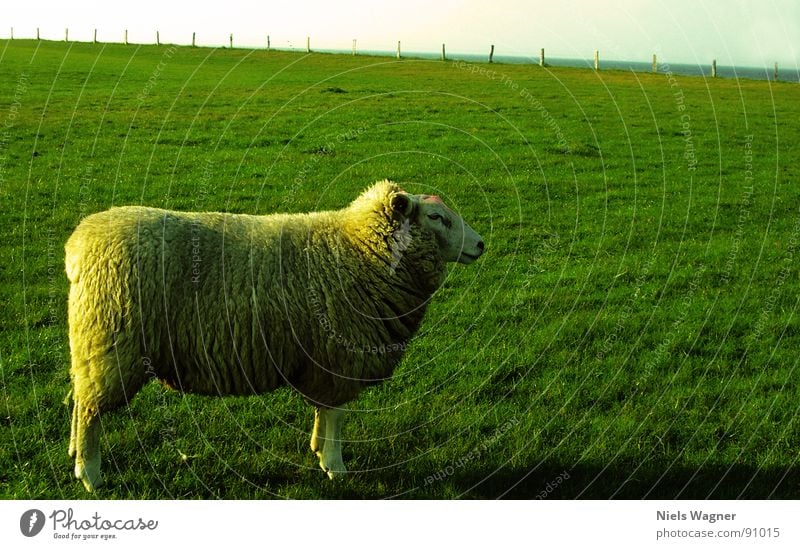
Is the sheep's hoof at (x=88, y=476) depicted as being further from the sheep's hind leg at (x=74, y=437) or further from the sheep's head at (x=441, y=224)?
the sheep's head at (x=441, y=224)

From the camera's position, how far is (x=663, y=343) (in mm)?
8078

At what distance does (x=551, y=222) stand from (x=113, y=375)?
29.6 ft

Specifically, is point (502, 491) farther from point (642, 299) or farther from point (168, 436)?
point (642, 299)

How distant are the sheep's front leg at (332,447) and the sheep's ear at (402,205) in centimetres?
162

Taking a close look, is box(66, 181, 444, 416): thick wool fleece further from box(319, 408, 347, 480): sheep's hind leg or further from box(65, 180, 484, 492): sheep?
box(319, 408, 347, 480): sheep's hind leg

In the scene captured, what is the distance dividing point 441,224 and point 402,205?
380 mm

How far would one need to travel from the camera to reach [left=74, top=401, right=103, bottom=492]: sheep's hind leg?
5034 millimetres

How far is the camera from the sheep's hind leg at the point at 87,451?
5.03 meters

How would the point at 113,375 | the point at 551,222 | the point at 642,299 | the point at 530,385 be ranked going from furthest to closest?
the point at 551,222, the point at 642,299, the point at 530,385, the point at 113,375

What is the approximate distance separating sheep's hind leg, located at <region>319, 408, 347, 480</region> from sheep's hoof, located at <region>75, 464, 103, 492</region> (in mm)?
1628

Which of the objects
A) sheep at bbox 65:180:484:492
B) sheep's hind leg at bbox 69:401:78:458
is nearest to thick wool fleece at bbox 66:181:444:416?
sheep at bbox 65:180:484:492

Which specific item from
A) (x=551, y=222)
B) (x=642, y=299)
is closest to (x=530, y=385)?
(x=642, y=299)

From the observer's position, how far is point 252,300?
17.2 ft
